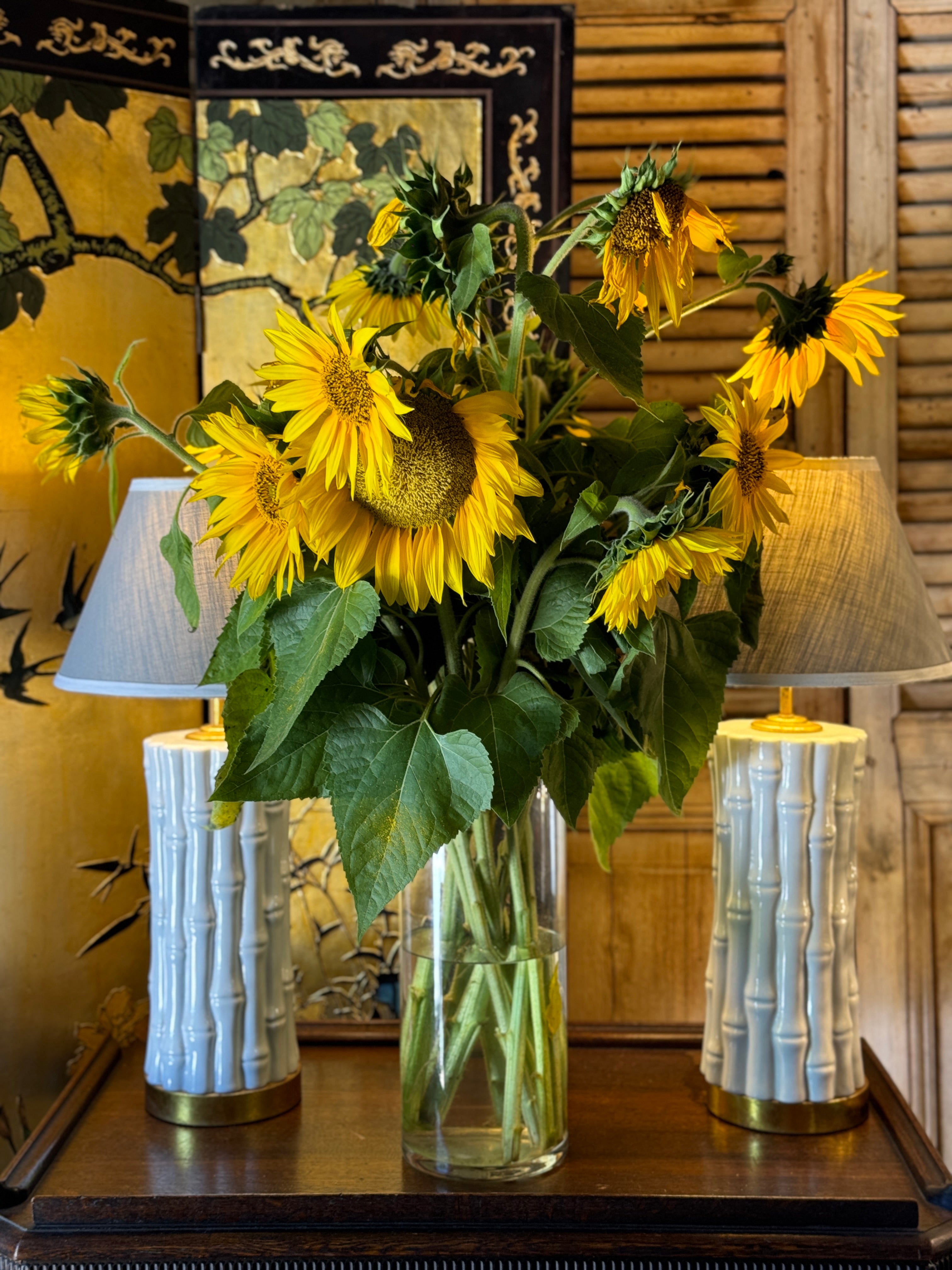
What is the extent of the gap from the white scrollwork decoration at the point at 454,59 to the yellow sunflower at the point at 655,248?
0.77 metres

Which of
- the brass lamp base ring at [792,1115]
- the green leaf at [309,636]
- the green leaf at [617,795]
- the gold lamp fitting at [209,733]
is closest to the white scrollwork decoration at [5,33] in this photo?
the gold lamp fitting at [209,733]

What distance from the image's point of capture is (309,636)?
29.3 inches

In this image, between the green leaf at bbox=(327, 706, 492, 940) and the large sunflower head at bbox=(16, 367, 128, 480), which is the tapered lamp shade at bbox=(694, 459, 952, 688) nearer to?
the green leaf at bbox=(327, 706, 492, 940)

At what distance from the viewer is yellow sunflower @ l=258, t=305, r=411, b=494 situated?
25.1 inches

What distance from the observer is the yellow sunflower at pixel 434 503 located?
26.7 inches

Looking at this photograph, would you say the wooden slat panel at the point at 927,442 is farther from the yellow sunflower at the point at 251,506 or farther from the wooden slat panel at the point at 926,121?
the yellow sunflower at the point at 251,506

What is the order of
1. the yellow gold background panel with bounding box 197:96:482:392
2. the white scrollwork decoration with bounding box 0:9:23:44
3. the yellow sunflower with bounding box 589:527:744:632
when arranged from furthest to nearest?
the yellow gold background panel with bounding box 197:96:482:392, the white scrollwork decoration with bounding box 0:9:23:44, the yellow sunflower with bounding box 589:527:744:632

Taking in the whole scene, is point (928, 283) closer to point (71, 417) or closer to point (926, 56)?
point (926, 56)

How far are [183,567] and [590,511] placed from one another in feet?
0.95

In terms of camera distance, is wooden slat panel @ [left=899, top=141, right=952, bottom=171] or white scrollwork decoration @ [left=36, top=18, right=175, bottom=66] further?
wooden slat panel @ [left=899, top=141, right=952, bottom=171]

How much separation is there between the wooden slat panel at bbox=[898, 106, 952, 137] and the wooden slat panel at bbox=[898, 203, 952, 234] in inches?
3.2

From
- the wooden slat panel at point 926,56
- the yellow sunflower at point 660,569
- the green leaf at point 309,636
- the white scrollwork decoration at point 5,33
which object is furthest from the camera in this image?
the wooden slat panel at point 926,56

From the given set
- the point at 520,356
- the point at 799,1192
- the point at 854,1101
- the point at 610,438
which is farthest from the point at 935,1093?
the point at 520,356

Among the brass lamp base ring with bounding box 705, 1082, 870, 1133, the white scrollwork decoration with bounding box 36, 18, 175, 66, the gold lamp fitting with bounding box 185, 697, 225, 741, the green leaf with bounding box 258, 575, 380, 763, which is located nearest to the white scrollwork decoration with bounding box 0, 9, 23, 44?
the white scrollwork decoration with bounding box 36, 18, 175, 66
